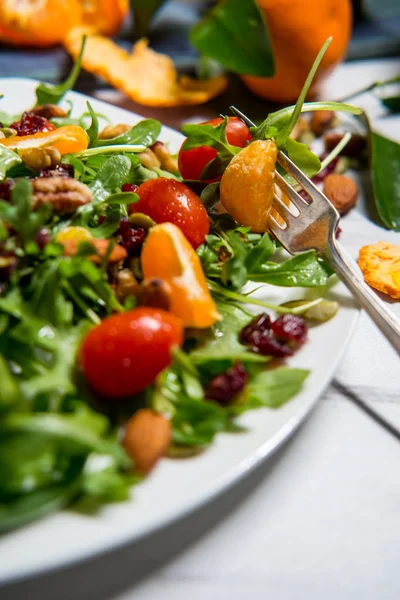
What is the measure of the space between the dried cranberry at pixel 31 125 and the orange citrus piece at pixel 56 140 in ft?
0.14

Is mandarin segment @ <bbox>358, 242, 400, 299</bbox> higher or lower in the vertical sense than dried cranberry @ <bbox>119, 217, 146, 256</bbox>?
lower

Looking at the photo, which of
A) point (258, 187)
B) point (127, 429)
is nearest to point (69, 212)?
point (258, 187)

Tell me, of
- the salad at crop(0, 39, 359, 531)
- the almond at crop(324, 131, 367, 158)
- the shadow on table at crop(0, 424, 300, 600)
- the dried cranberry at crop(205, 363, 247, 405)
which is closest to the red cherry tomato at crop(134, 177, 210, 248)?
the salad at crop(0, 39, 359, 531)

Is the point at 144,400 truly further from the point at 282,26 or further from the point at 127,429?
the point at 282,26

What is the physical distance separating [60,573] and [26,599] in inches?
2.0

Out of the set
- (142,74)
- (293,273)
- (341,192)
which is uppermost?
(293,273)

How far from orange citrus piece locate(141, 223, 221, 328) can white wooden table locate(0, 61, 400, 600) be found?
0.82 feet

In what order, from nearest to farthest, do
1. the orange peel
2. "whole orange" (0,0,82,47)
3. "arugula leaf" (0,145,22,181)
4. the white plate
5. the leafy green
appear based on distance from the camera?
the white plate < the leafy green < "arugula leaf" (0,145,22,181) < the orange peel < "whole orange" (0,0,82,47)

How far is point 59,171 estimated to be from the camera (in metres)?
1.19

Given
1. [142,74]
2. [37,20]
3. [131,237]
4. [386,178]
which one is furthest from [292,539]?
[37,20]

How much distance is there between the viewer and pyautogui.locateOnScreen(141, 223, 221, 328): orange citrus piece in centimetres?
99

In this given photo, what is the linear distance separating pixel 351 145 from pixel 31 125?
3.18ft

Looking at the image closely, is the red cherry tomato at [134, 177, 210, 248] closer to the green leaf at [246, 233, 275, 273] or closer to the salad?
the salad

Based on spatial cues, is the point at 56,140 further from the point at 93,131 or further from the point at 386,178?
the point at 386,178
